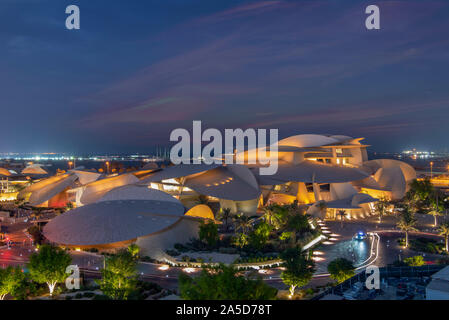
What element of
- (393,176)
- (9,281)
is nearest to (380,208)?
(393,176)

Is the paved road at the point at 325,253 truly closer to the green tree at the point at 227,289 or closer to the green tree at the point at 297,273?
the green tree at the point at 297,273

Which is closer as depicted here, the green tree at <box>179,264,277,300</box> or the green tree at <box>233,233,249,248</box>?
the green tree at <box>179,264,277,300</box>

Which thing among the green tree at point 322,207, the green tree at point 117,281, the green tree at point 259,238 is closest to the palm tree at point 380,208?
the green tree at point 322,207

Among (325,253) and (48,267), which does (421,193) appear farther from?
(48,267)

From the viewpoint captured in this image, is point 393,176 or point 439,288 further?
point 393,176

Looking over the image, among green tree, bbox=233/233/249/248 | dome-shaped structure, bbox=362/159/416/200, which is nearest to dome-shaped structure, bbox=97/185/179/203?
green tree, bbox=233/233/249/248

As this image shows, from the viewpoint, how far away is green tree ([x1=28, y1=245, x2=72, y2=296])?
64.4ft

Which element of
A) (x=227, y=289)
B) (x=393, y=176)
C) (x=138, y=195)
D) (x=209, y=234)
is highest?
(x=393, y=176)

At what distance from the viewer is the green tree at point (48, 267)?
19.6m

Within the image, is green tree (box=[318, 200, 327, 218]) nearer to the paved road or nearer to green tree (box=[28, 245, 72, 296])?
the paved road

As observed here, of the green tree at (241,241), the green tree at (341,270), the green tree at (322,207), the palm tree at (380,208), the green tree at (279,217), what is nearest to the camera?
the green tree at (341,270)

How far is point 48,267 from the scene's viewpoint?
777 inches
